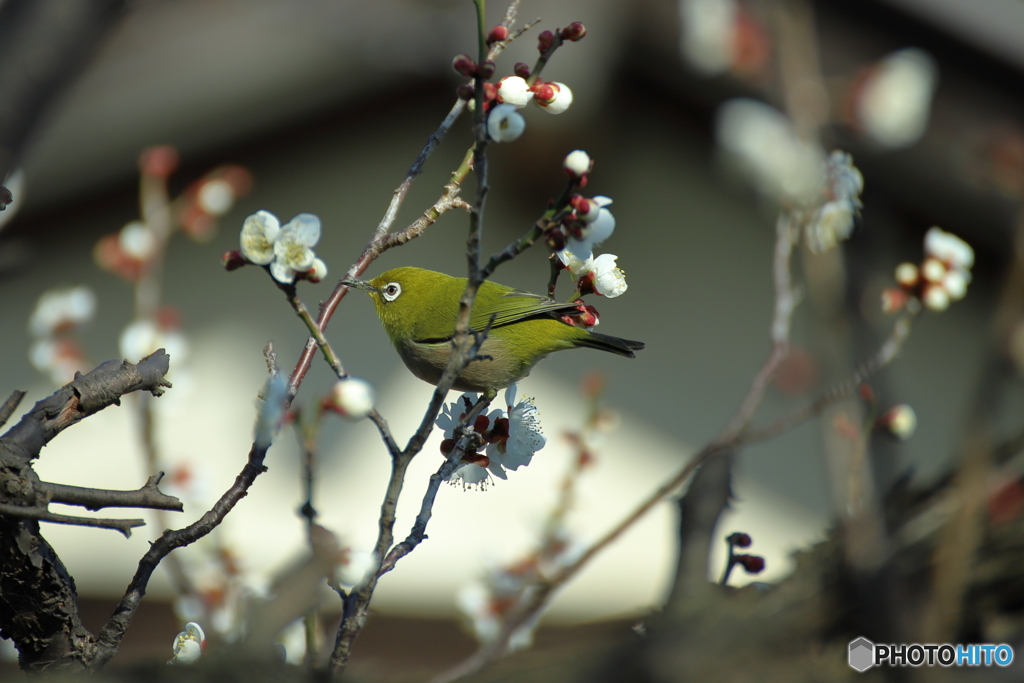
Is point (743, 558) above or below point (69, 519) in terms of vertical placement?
above

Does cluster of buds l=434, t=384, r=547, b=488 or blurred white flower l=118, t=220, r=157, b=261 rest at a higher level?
blurred white flower l=118, t=220, r=157, b=261

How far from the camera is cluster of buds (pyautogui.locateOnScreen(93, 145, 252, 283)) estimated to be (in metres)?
2.29

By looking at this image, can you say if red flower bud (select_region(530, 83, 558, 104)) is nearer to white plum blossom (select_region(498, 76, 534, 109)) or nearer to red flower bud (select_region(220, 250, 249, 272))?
white plum blossom (select_region(498, 76, 534, 109))

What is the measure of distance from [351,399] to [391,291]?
78 cm

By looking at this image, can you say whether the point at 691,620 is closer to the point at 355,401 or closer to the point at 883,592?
the point at 883,592

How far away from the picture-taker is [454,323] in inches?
57.4

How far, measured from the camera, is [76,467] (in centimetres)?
347

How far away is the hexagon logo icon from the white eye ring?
101 cm

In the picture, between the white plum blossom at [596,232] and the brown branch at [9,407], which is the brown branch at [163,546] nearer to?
the brown branch at [9,407]

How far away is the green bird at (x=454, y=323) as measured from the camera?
1.41 m

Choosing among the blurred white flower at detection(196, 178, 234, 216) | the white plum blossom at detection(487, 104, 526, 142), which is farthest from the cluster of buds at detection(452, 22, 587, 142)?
the blurred white flower at detection(196, 178, 234, 216)

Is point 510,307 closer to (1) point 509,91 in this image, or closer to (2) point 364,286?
(2) point 364,286

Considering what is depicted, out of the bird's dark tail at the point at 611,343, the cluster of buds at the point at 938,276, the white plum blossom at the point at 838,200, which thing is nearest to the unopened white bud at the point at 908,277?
the cluster of buds at the point at 938,276

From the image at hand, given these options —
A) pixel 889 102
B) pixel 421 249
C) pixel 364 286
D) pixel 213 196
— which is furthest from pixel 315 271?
pixel 421 249
